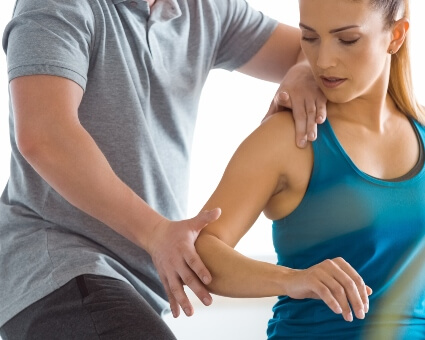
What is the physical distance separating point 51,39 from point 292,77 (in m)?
0.55

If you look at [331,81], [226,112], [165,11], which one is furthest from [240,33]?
[226,112]

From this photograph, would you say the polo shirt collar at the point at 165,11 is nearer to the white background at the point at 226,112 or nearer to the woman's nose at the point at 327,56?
the woman's nose at the point at 327,56

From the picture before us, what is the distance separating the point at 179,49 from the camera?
2377mm

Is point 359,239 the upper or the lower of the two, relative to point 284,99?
lower

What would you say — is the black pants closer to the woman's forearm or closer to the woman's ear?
the woman's forearm

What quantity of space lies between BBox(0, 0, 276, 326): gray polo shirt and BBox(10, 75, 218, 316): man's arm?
57mm

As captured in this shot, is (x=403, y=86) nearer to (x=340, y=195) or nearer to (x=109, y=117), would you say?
(x=340, y=195)

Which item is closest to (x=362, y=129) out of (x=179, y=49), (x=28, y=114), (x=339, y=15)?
(x=339, y=15)

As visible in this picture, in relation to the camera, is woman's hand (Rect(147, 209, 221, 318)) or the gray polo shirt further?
the gray polo shirt

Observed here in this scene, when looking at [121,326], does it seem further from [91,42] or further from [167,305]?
[91,42]

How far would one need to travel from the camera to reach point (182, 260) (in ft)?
6.10

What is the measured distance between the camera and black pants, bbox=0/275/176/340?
1.97 metres

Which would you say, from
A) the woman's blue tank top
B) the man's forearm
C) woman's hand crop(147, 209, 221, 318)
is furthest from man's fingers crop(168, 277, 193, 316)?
the woman's blue tank top

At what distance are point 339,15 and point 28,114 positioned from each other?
0.67m
